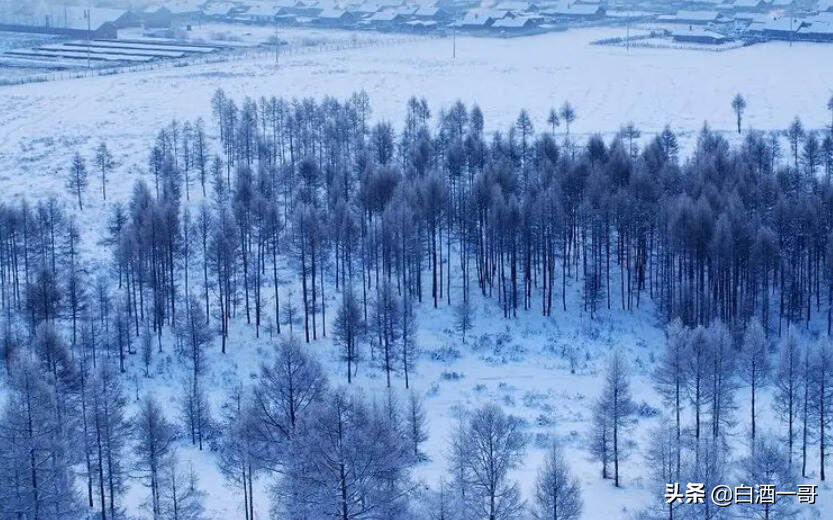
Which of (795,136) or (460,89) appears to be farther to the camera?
(460,89)

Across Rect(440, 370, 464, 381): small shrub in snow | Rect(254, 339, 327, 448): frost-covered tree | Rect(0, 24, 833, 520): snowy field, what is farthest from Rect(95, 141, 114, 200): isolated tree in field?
Rect(254, 339, 327, 448): frost-covered tree

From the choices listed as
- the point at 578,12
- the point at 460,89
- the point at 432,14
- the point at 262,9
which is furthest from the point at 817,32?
the point at 262,9

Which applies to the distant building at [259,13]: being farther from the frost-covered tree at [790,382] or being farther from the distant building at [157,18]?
the frost-covered tree at [790,382]

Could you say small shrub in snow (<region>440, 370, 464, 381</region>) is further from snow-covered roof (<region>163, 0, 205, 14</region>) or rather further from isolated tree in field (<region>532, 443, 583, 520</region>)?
snow-covered roof (<region>163, 0, 205, 14</region>)

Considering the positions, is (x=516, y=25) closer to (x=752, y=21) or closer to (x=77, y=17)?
(x=752, y=21)

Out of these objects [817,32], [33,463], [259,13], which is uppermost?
[259,13]

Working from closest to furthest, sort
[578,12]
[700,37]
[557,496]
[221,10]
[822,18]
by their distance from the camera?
[557,496] < [700,37] < [822,18] < [578,12] < [221,10]

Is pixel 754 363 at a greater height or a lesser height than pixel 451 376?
greater
